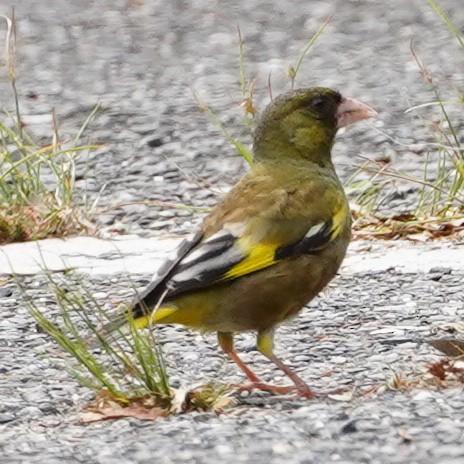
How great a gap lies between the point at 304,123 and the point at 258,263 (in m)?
0.93

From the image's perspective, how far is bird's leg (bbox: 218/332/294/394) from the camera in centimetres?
525

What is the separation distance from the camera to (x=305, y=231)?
541 cm

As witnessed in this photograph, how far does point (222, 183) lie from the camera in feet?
30.2

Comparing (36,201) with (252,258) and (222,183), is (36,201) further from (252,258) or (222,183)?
(252,258)

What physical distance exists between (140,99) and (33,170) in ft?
8.96

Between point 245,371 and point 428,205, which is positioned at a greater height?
point 245,371

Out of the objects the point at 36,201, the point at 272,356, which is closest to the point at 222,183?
the point at 36,201

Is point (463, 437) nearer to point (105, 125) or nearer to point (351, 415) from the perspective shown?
point (351, 415)

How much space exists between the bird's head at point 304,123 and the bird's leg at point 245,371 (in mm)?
791

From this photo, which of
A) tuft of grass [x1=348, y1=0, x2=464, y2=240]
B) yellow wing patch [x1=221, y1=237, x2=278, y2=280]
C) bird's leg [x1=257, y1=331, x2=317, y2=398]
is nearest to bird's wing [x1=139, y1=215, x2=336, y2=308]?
A: yellow wing patch [x1=221, y1=237, x2=278, y2=280]

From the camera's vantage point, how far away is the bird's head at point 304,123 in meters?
5.97

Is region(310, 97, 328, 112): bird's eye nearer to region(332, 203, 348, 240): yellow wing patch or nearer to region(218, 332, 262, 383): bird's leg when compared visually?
region(332, 203, 348, 240): yellow wing patch

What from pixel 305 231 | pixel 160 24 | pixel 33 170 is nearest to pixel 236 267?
pixel 305 231

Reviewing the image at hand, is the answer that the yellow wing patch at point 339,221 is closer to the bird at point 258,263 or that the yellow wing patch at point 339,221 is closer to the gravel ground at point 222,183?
the bird at point 258,263
